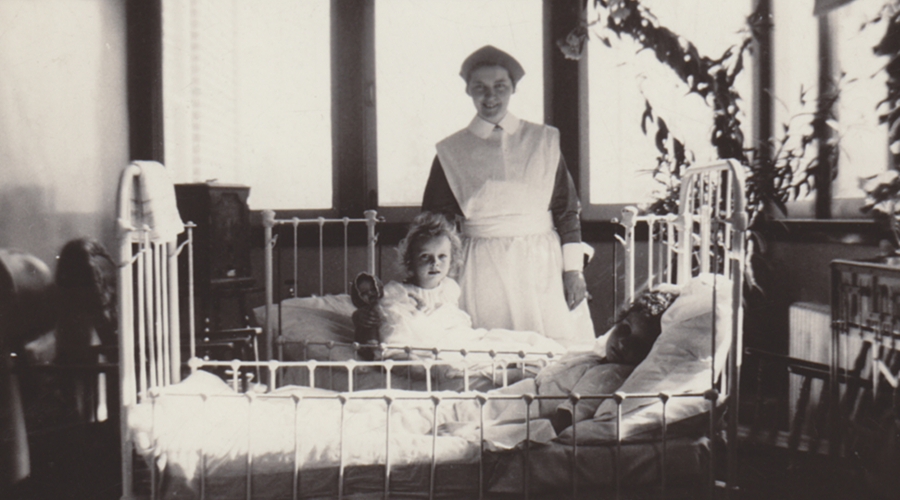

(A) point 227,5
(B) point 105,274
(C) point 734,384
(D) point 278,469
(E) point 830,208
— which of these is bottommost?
(D) point 278,469

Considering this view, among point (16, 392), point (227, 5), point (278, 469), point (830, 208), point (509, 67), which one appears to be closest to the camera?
point (278, 469)

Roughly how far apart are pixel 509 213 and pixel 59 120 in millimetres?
1654

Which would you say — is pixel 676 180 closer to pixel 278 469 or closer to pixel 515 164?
pixel 515 164

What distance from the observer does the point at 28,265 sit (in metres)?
2.09

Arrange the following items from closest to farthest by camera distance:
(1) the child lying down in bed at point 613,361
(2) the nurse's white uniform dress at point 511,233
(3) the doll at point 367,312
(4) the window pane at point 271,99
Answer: (1) the child lying down in bed at point 613,361 → (3) the doll at point 367,312 → (2) the nurse's white uniform dress at point 511,233 → (4) the window pane at point 271,99

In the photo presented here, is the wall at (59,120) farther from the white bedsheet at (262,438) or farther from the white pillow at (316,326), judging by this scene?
the white bedsheet at (262,438)

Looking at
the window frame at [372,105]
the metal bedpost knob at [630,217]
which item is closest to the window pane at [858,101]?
the window frame at [372,105]

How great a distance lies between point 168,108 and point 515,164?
176 cm

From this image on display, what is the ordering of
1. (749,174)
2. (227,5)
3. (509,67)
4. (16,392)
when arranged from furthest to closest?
(227,5)
(749,174)
(509,67)
(16,392)

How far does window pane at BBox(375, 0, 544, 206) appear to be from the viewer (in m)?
3.76

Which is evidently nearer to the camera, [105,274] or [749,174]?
[105,274]

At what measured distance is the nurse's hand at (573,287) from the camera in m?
2.66

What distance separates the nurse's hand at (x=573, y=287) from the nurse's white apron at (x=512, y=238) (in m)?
0.02

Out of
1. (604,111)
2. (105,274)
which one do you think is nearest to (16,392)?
(105,274)
